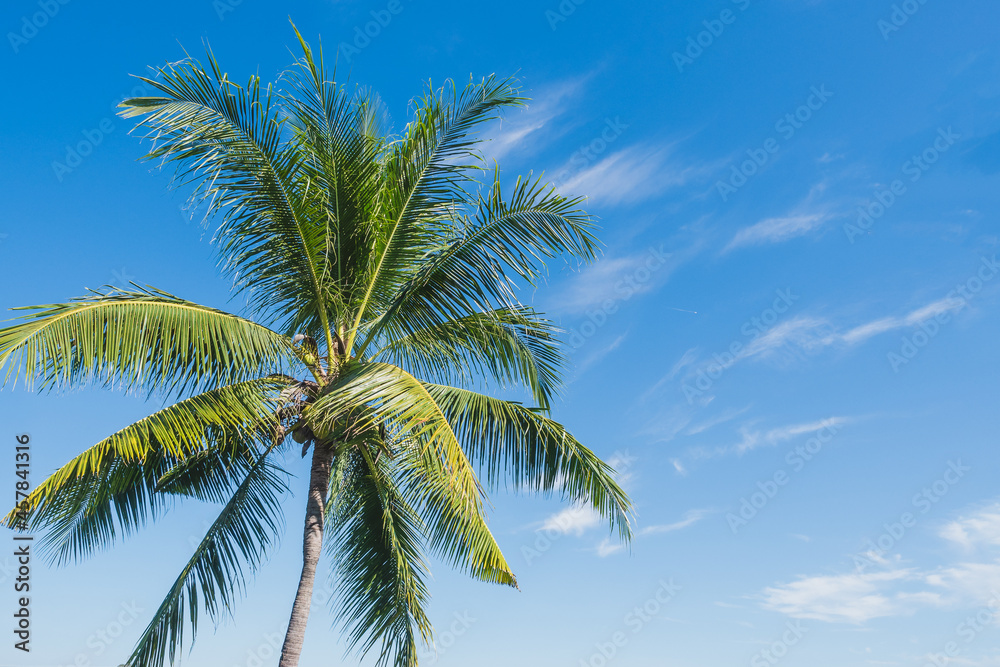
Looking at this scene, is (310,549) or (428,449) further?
(310,549)

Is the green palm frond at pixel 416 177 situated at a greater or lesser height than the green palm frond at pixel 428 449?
greater

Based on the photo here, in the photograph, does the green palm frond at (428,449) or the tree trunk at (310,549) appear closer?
the green palm frond at (428,449)

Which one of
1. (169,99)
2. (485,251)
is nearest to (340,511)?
(485,251)

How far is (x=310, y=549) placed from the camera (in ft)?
28.0

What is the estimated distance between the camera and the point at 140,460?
8.91 m

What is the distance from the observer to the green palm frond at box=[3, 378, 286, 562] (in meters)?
7.30

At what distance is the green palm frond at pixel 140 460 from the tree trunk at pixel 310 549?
69 cm

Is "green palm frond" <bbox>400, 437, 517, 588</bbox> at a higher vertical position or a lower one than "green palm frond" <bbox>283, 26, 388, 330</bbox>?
lower

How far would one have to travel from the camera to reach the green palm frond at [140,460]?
24.0 ft

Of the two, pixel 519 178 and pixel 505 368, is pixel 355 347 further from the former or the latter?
pixel 519 178

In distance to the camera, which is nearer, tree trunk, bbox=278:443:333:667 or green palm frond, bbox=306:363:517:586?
green palm frond, bbox=306:363:517:586

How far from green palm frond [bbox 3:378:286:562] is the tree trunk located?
0.69m

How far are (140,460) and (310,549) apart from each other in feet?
7.29

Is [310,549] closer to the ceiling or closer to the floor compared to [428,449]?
closer to the floor
